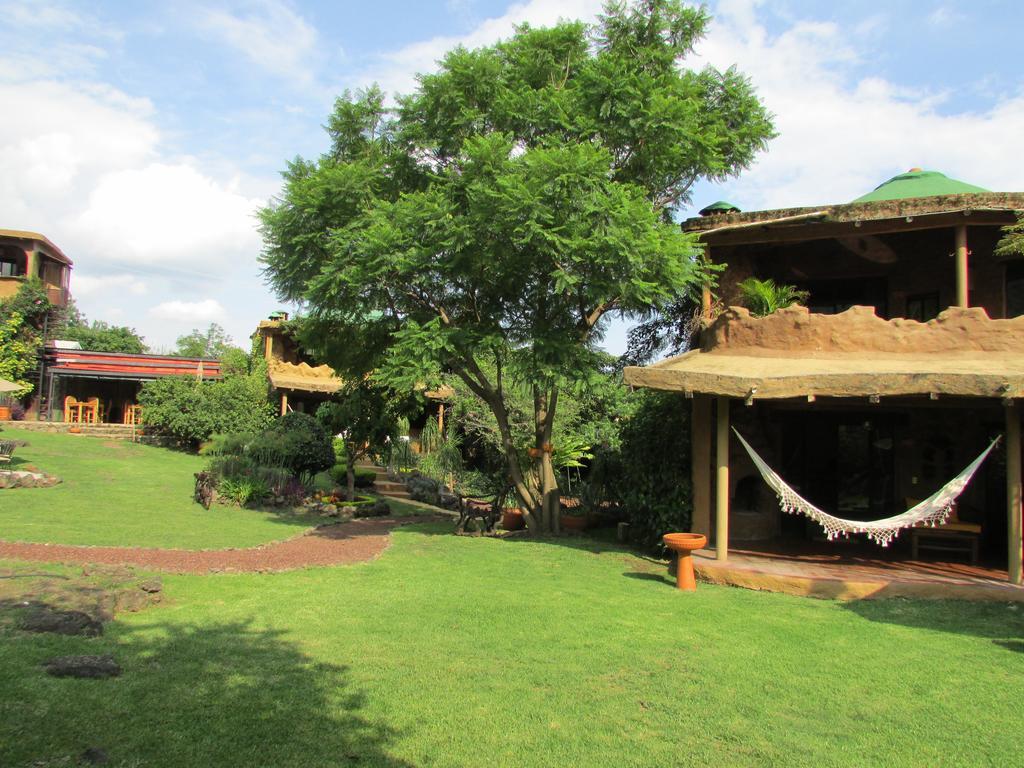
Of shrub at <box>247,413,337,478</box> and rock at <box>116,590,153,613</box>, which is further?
shrub at <box>247,413,337,478</box>

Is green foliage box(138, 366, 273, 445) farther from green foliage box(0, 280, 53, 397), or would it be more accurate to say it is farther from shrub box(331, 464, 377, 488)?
green foliage box(0, 280, 53, 397)

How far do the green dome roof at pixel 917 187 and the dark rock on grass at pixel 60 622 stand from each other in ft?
41.0

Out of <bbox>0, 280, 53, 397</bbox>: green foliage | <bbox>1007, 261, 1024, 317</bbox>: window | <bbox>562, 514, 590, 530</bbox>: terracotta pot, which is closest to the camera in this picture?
<bbox>1007, 261, 1024, 317</bbox>: window

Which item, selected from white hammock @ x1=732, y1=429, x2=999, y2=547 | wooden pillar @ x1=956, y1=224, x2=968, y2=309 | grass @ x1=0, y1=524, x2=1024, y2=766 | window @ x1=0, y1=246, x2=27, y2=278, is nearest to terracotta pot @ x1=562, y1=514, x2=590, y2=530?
grass @ x1=0, y1=524, x2=1024, y2=766

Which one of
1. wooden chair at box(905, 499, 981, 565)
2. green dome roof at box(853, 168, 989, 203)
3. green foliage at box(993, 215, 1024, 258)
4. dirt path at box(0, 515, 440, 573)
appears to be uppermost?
green dome roof at box(853, 168, 989, 203)

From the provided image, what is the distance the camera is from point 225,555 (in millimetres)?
10492

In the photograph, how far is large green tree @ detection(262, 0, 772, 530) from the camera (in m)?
10.5

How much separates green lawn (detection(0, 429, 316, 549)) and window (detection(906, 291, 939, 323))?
39.3 ft

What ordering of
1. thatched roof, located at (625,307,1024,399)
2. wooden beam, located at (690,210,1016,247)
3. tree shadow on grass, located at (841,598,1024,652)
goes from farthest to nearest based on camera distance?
wooden beam, located at (690,210,1016,247), thatched roof, located at (625,307,1024,399), tree shadow on grass, located at (841,598,1024,652)

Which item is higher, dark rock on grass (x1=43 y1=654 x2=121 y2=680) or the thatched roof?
the thatched roof

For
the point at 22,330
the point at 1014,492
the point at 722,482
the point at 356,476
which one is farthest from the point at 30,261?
the point at 1014,492

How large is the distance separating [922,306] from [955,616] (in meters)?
6.59

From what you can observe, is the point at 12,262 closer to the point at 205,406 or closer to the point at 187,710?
the point at 205,406

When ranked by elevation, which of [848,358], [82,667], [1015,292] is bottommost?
[82,667]
